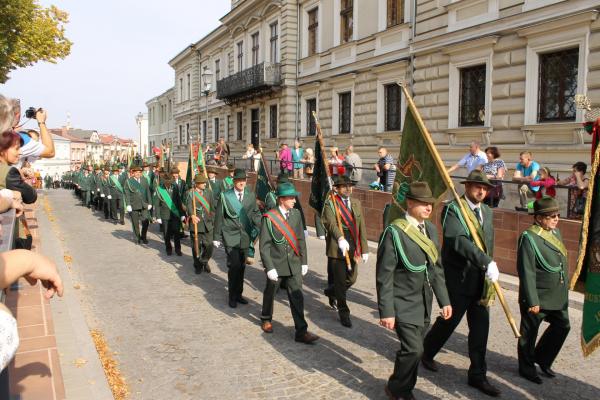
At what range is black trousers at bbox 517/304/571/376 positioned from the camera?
16.8 feet

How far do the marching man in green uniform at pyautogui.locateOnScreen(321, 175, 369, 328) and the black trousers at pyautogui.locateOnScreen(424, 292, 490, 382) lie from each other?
194cm

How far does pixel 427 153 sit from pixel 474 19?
11.2 metres

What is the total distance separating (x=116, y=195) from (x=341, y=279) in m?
13.2

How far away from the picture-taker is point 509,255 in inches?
375

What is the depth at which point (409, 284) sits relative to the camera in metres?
4.59

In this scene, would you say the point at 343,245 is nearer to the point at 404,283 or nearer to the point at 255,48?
the point at 404,283

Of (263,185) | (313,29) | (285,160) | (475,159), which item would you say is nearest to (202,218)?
(263,185)

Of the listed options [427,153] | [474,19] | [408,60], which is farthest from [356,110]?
[427,153]

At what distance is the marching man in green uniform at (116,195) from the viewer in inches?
720

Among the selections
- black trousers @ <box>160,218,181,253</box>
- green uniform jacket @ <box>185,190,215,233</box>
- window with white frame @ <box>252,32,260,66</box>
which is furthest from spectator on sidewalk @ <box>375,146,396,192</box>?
window with white frame @ <box>252,32,260,66</box>

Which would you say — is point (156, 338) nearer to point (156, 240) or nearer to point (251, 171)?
point (156, 240)

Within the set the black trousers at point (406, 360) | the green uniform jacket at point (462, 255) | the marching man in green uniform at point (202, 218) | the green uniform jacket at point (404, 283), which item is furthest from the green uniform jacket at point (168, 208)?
the black trousers at point (406, 360)

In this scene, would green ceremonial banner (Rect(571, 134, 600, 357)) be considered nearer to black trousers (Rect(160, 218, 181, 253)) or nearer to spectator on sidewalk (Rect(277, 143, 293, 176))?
black trousers (Rect(160, 218, 181, 253))

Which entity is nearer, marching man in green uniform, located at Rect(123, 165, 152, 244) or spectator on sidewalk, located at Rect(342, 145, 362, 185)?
marching man in green uniform, located at Rect(123, 165, 152, 244)
